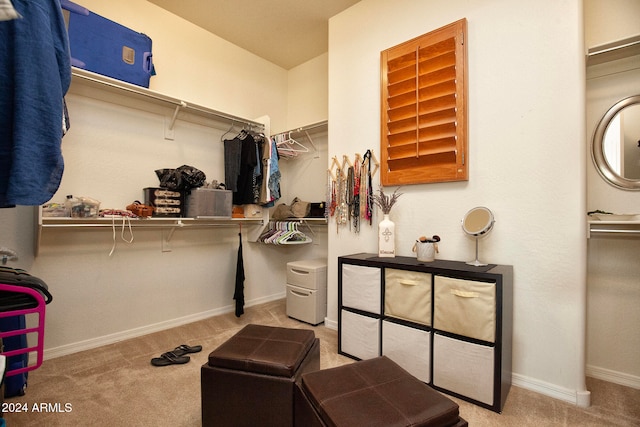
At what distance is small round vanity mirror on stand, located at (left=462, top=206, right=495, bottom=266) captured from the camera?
185 cm

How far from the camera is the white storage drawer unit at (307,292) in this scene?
2.85m

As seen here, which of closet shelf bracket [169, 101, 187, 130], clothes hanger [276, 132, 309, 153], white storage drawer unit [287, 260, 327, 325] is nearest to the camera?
closet shelf bracket [169, 101, 187, 130]

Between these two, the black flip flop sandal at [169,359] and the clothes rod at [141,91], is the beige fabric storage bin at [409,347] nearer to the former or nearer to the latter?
the black flip flop sandal at [169,359]

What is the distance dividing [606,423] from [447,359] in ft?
2.52

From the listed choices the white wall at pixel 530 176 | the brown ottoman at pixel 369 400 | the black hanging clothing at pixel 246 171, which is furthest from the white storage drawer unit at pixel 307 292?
the brown ottoman at pixel 369 400

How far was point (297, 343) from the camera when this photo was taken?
59.8 inches

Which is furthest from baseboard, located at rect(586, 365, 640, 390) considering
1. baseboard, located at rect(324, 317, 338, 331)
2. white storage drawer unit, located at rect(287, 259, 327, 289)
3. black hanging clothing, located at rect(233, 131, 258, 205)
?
black hanging clothing, located at rect(233, 131, 258, 205)

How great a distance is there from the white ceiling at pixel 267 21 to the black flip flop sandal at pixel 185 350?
3.01 m

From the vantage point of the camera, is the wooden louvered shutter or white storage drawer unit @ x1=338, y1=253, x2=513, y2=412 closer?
white storage drawer unit @ x1=338, y1=253, x2=513, y2=412

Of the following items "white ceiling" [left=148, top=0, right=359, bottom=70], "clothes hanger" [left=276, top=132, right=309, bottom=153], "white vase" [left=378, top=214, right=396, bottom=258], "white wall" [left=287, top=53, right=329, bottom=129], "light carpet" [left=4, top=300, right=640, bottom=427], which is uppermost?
"white ceiling" [left=148, top=0, right=359, bottom=70]

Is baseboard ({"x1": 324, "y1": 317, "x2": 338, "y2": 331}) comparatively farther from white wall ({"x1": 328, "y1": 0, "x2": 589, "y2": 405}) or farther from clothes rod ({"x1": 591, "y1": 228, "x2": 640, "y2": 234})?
clothes rod ({"x1": 591, "y1": 228, "x2": 640, "y2": 234})

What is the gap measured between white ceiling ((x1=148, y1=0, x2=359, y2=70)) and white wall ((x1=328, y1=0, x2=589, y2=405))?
1034 millimetres

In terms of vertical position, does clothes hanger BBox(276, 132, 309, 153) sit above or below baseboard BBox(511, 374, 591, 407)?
above

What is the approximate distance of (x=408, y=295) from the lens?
1938 mm
